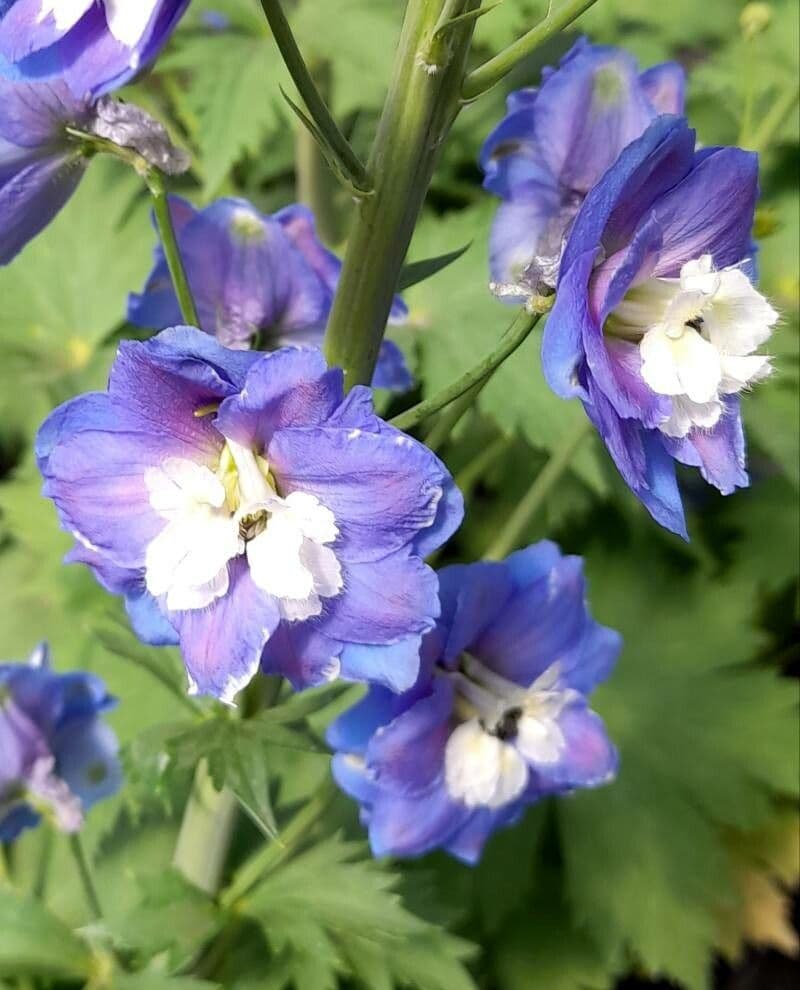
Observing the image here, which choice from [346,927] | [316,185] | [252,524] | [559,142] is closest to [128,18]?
[252,524]

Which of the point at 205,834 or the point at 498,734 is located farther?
the point at 205,834

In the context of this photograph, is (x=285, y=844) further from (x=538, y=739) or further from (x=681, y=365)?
(x=681, y=365)

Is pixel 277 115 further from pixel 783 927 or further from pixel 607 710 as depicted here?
pixel 783 927

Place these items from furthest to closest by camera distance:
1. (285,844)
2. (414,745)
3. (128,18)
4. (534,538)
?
(534,538) → (285,844) → (414,745) → (128,18)

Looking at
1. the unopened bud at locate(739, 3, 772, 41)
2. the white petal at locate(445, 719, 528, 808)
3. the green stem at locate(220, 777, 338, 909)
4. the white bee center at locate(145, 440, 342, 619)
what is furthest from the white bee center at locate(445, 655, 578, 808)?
the unopened bud at locate(739, 3, 772, 41)

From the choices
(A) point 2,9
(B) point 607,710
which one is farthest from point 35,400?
(A) point 2,9

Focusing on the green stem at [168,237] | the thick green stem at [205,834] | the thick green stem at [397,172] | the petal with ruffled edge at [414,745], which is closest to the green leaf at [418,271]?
the thick green stem at [397,172]
